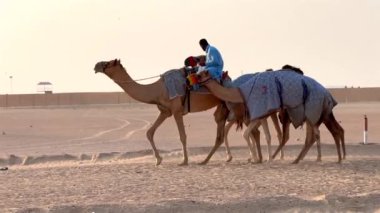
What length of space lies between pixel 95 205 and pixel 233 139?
15.8 meters

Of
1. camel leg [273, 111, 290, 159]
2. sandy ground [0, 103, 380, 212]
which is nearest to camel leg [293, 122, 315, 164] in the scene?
sandy ground [0, 103, 380, 212]

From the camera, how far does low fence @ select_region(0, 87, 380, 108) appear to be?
71.8 m

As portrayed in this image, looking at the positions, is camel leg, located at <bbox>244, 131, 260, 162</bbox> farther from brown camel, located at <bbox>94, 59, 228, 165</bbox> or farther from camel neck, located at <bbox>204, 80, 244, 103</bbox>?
camel neck, located at <bbox>204, 80, 244, 103</bbox>

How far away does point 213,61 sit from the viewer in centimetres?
1638

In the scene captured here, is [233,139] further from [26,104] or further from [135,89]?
[26,104]

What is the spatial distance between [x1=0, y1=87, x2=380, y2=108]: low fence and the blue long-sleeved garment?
181 feet

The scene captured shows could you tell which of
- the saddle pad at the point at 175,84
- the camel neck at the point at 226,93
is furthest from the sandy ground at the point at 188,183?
the saddle pad at the point at 175,84

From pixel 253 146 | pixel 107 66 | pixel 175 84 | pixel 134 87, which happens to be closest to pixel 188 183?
pixel 175 84

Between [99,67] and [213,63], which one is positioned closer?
[213,63]

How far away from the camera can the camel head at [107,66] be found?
16.6 meters

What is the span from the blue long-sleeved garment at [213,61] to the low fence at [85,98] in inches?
2176

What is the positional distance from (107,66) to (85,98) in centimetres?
5743

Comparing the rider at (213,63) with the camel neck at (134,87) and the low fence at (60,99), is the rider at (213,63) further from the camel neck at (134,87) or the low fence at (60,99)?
the low fence at (60,99)

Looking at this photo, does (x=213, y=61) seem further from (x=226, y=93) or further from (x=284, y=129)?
(x=284, y=129)
